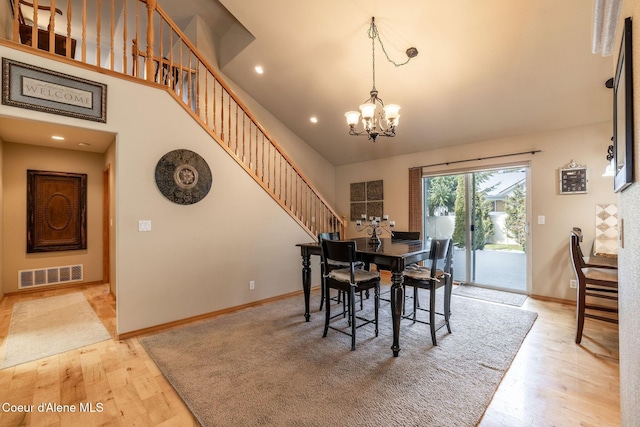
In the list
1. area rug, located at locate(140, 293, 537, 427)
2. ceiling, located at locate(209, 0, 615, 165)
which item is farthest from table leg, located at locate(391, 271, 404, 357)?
ceiling, located at locate(209, 0, 615, 165)

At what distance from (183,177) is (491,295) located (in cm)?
460

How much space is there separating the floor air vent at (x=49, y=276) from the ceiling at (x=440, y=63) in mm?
4339

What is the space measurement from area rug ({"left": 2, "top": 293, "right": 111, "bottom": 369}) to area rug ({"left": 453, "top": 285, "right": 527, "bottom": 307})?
4.70 m

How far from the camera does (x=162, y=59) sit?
10.8ft

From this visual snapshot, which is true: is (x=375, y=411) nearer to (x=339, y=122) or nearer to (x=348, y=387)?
(x=348, y=387)

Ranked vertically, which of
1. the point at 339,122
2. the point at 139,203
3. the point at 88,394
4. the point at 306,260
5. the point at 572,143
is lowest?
the point at 88,394

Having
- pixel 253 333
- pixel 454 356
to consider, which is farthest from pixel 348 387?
pixel 253 333

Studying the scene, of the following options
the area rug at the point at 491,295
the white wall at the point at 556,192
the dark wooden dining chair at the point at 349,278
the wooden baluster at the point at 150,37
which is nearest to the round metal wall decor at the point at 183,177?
the wooden baluster at the point at 150,37

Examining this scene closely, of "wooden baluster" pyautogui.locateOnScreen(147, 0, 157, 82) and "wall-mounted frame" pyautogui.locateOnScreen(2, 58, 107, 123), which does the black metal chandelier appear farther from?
"wall-mounted frame" pyautogui.locateOnScreen(2, 58, 107, 123)

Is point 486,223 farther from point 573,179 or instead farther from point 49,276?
point 49,276

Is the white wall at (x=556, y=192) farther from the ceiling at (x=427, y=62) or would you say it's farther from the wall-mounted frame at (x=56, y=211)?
the wall-mounted frame at (x=56, y=211)

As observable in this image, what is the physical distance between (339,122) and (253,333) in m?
3.85

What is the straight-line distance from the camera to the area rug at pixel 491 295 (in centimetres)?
396

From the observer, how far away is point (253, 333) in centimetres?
294
